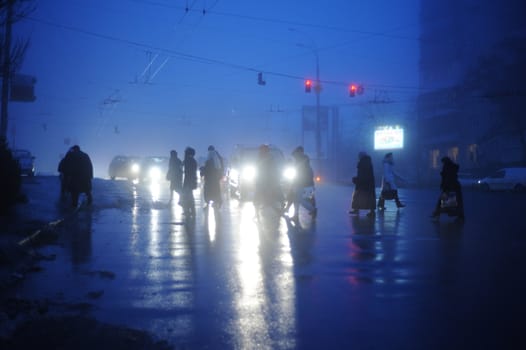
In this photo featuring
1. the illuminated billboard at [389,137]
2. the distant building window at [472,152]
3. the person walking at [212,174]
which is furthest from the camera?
the illuminated billboard at [389,137]

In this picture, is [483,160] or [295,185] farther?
[483,160]

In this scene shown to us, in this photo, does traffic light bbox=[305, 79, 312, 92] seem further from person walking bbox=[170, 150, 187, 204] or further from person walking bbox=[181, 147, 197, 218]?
person walking bbox=[181, 147, 197, 218]

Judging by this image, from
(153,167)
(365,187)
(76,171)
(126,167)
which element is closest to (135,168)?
(126,167)

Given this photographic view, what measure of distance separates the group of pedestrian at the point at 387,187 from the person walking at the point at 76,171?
788 cm

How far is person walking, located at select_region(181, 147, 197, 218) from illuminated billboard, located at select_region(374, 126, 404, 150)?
156ft

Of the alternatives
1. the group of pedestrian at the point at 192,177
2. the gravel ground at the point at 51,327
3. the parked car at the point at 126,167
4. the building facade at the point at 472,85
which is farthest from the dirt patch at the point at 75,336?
the parked car at the point at 126,167

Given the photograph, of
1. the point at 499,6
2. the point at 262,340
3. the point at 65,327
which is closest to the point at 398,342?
the point at 262,340

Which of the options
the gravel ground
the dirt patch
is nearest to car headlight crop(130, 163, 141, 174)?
the gravel ground

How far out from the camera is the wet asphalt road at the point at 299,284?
15.1 feet

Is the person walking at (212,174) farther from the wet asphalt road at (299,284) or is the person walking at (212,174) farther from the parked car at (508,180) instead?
the parked car at (508,180)

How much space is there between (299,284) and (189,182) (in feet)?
30.6

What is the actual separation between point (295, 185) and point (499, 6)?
218 ft

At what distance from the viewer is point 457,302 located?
563 cm

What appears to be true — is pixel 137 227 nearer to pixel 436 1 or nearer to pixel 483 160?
pixel 483 160
